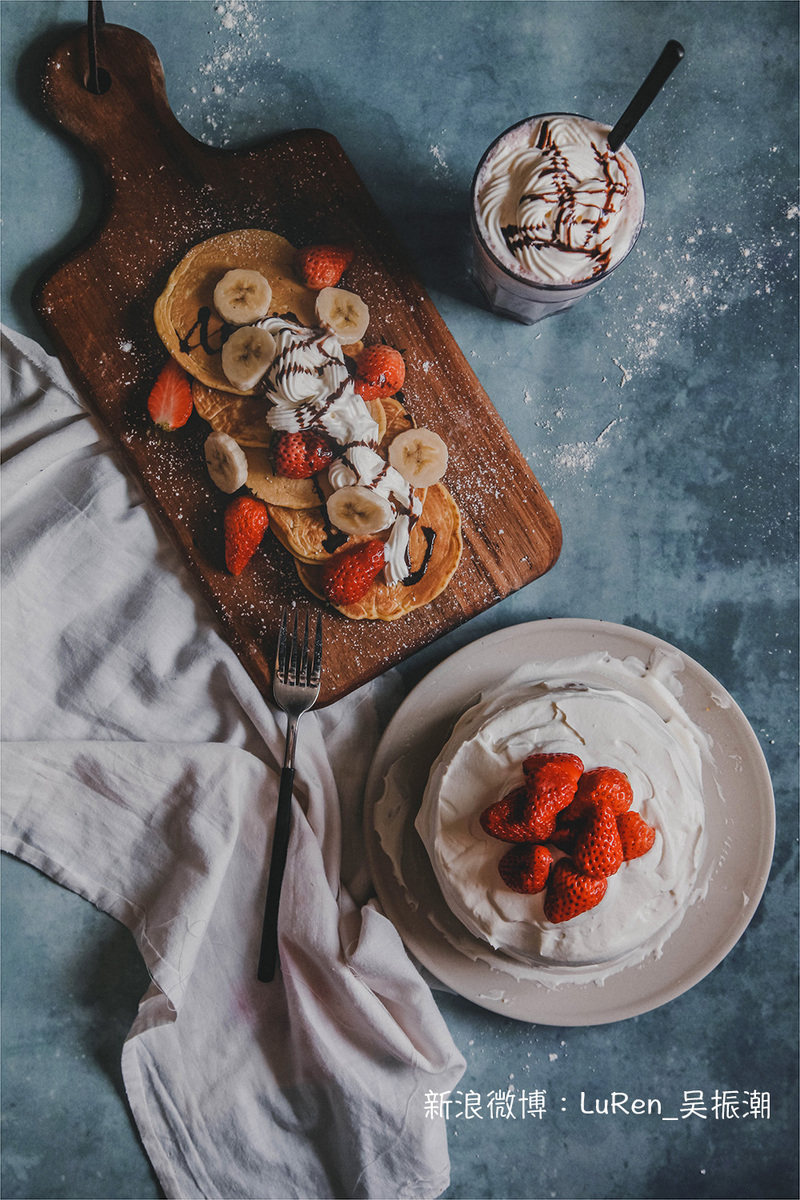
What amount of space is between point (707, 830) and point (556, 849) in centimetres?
36

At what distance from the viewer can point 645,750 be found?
1.38 m

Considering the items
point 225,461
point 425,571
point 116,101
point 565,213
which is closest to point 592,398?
point 565,213

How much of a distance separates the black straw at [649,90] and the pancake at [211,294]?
0.55 m

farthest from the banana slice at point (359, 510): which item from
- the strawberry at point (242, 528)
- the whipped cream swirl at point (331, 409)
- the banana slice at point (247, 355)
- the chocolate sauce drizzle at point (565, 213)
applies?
the chocolate sauce drizzle at point (565, 213)

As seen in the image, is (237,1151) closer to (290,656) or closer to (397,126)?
(290,656)

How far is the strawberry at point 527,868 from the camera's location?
1.27m

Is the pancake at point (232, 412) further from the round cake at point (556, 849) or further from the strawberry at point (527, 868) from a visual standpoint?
the strawberry at point (527, 868)

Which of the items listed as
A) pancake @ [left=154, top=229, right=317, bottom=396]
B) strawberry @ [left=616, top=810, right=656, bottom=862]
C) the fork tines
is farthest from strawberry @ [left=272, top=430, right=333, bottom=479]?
strawberry @ [left=616, top=810, right=656, bottom=862]

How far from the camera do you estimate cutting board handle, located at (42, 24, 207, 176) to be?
1518 mm

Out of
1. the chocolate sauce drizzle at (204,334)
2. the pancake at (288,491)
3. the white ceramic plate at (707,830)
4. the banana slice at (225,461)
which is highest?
the chocolate sauce drizzle at (204,334)

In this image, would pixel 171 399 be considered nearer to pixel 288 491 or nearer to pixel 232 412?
pixel 232 412

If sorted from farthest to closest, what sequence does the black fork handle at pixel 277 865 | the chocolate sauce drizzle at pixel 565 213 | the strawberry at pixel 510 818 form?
the black fork handle at pixel 277 865 → the chocolate sauce drizzle at pixel 565 213 → the strawberry at pixel 510 818

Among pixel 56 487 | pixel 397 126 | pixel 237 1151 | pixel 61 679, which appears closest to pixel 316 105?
pixel 397 126

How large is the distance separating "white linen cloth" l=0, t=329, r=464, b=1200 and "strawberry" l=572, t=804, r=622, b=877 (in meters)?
0.42
